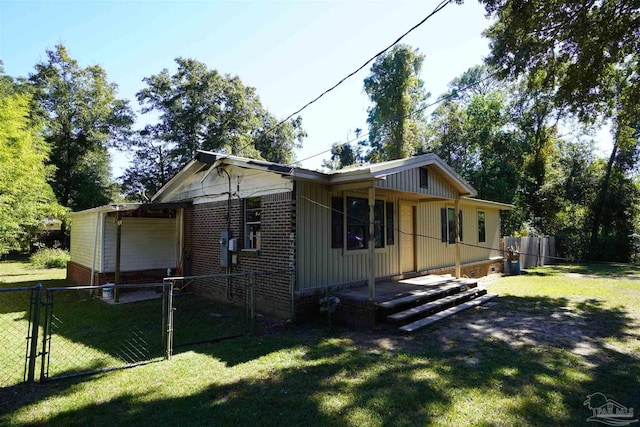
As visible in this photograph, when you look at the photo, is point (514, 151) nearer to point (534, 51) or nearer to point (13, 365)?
point (534, 51)

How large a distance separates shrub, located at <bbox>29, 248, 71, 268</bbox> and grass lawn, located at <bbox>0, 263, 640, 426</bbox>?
17588 millimetres

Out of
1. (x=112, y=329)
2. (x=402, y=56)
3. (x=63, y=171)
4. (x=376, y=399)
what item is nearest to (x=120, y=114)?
(x=63, y=171)

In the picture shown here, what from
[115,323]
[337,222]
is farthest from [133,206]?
[337,222]

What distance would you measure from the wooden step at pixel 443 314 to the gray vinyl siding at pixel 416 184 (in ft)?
9.16

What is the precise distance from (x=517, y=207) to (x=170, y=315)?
23.8m

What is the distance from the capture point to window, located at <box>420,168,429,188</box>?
28.0 feet

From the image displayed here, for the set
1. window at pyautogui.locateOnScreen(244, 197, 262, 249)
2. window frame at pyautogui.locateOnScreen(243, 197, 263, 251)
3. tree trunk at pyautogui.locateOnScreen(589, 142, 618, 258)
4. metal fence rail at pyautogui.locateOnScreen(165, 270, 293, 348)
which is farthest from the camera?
tree trunk at pyautogui.locateOnScreen(589, 142, 618, 258)

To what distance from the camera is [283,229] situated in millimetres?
6980

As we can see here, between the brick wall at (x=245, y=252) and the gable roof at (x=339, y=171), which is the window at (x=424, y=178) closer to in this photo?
the gable roof at (x=339, y=171)

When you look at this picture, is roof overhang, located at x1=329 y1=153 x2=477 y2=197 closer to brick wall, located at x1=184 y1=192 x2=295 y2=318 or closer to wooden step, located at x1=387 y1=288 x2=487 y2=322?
brick wall, located at x1=184 y1=192 x2=295 y2=318

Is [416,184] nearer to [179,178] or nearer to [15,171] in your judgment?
[179,178]

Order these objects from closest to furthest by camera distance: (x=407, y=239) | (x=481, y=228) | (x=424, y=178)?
1. (x=424, y=178)
2. (x=407, y=239)
3. (x=481, y=228)

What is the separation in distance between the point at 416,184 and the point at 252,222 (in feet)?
13.6

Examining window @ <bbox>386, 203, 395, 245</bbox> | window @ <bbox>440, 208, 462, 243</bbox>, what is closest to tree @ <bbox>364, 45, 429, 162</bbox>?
window @ <bbox>440, 208, 462, 243</bbox>
